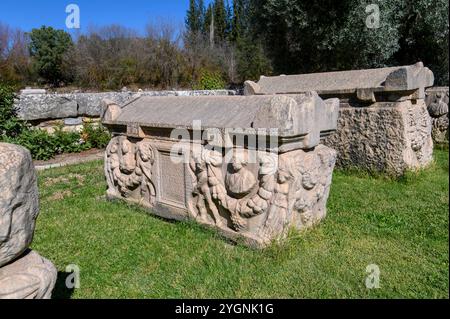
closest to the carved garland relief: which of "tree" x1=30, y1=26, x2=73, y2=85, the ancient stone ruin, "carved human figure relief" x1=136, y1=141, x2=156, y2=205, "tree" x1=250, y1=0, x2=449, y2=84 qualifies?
"carved human figure relief" x1=136, y1=141, x2=156, y2=205

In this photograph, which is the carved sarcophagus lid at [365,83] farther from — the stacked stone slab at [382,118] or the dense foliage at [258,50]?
the dense foliage at [258,50]

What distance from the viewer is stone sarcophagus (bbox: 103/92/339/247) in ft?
9.91

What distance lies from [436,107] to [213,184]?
576 centimetres

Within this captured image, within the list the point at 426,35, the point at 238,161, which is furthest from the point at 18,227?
the point at 426,35

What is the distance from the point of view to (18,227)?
1.57 m

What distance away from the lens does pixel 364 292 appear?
2.43 metres

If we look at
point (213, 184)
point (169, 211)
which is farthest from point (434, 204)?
point (169, 211)

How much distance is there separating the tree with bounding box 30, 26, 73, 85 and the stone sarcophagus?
11.9 m

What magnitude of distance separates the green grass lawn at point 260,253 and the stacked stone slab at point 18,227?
0.99 metres

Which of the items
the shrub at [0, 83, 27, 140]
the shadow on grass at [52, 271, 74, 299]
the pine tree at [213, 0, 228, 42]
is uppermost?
the pine tree at [213, 0, 228, 42]

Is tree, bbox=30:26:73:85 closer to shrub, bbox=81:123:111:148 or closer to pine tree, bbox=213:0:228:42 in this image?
shrub, bbox=81:123:111:148

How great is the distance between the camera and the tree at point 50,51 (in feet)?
49.2

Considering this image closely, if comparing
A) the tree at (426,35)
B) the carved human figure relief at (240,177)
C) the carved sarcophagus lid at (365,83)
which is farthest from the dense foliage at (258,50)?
the carved human figure relief at (240,177)

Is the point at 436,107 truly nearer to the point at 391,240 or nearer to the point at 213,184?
the point at 391,240
